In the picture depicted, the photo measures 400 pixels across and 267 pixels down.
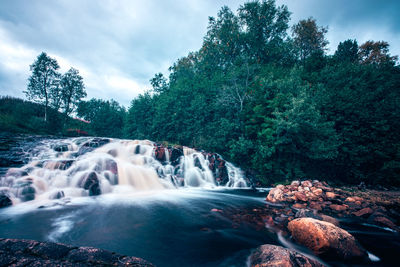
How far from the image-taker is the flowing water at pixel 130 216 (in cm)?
376

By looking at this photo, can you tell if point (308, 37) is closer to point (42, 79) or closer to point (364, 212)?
point (364, 212)

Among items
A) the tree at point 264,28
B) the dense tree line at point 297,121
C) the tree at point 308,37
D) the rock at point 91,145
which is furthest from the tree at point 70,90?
the tree at point 308,37

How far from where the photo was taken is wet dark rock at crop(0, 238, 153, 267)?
1640 millimetres

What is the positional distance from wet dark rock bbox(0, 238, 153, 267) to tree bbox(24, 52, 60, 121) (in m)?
26.8

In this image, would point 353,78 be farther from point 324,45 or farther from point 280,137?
point 324,45

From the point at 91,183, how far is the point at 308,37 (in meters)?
37.5

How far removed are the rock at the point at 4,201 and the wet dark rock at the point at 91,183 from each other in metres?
2.19

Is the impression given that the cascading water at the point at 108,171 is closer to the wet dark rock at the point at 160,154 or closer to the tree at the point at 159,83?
the wet dark rock at the point at 160,154

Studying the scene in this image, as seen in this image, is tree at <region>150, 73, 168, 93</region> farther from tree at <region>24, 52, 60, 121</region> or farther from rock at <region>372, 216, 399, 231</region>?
rock at <region>372, 216, 399, 231</region>

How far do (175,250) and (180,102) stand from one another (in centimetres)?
1786

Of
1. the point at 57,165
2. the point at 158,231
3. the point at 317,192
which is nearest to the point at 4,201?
the point at 57,165

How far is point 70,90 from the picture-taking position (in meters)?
24.5

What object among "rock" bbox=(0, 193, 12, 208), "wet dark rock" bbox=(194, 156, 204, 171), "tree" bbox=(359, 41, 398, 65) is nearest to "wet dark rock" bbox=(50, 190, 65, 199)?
"rock" bbox=(0, 193, 12, 208)

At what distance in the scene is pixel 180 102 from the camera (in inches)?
793
